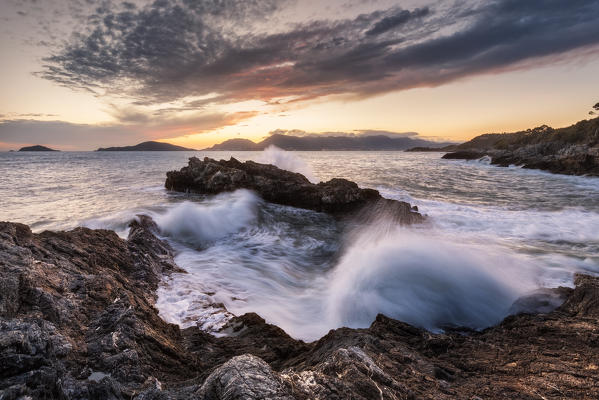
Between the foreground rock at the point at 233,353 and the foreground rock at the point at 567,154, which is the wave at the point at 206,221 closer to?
the foreground rock at the point at 233,353

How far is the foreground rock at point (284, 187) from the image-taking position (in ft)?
46.5

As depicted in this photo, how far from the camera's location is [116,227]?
10828mm

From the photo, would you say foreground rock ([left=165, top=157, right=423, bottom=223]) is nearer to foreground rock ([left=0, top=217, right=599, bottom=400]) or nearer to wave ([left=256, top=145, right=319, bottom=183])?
wave ([left=256, top=145, right=319, bottom=183])

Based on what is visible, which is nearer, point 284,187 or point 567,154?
point 284,187

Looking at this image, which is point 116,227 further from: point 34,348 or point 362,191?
point 362,191

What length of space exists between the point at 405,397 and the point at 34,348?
289 cm

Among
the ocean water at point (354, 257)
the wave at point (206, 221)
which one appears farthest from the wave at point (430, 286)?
the wave at point (206, 221)

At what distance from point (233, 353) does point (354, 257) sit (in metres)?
5.66

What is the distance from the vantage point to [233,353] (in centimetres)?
362

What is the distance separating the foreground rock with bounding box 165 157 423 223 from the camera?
14172 mm

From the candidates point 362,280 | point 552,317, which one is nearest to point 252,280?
point 362,280

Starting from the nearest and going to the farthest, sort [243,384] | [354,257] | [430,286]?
[243,384]
[430,286]
[354,257]

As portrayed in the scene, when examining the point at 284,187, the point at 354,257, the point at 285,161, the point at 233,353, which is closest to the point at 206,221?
the point at 284,187

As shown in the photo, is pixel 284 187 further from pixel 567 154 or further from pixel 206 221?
pixel 567 154
